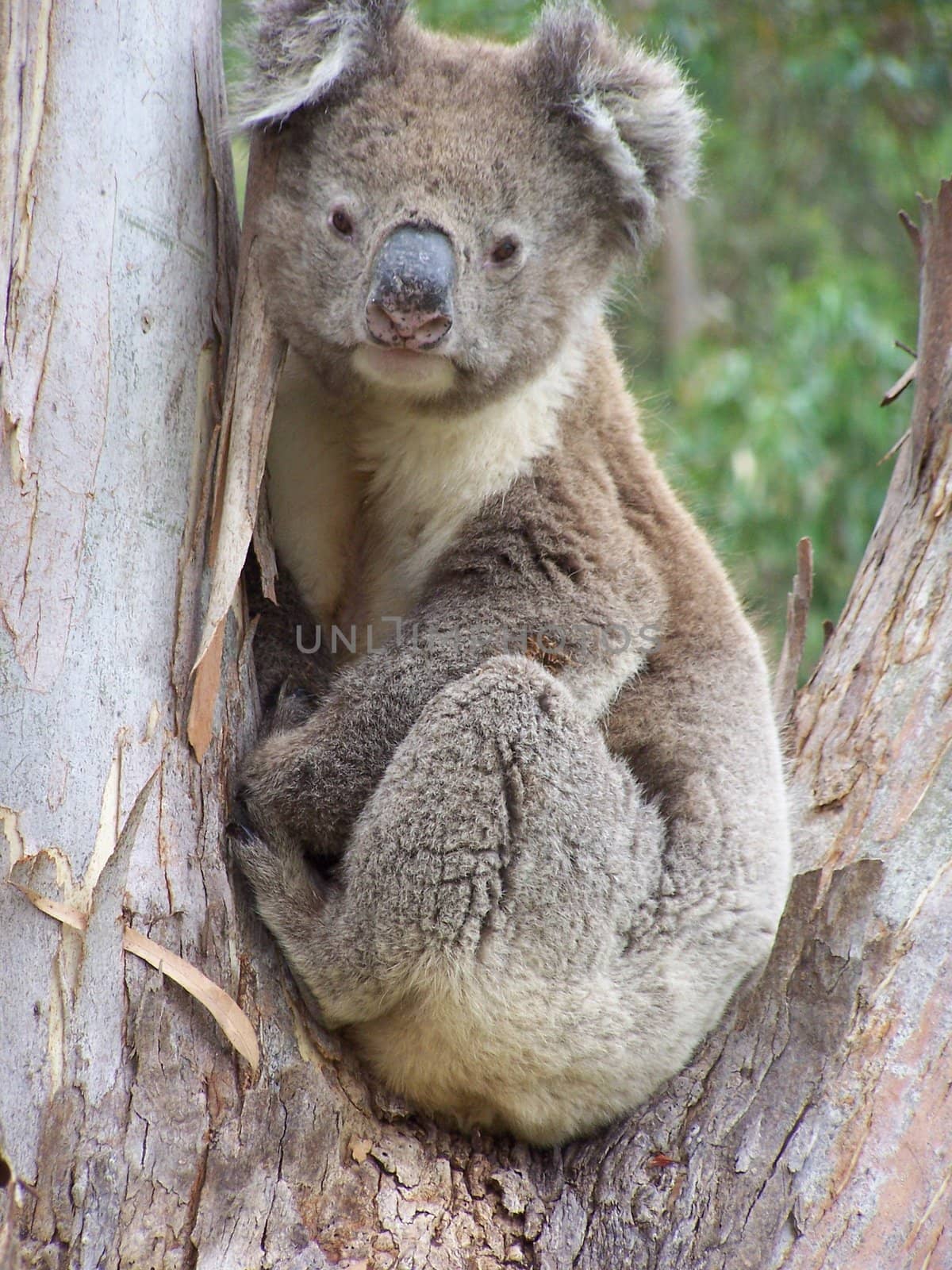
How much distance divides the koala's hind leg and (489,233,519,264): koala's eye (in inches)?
36.8

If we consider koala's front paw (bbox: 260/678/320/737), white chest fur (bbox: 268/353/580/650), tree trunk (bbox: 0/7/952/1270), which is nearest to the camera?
tree trunk (bbox: 0/7/952/1270)

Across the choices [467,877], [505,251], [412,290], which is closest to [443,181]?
[505,251]

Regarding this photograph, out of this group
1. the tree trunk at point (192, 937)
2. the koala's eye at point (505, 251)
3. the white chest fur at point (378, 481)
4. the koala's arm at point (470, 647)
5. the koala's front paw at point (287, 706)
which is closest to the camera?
the tree trunk at point (192, 937)

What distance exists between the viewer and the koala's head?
104 inches

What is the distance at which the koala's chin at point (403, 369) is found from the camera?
2.66 m

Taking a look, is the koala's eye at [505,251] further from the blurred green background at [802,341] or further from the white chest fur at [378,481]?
the blurred green background at [802,341]

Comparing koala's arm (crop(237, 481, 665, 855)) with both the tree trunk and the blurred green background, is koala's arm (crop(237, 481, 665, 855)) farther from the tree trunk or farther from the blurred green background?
the blurred green background

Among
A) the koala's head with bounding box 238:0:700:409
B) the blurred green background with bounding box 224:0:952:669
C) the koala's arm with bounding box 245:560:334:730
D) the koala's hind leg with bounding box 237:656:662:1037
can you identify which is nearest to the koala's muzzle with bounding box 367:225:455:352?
the koala's head with bounding box 238:0:700:409

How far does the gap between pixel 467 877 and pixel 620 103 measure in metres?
1.79

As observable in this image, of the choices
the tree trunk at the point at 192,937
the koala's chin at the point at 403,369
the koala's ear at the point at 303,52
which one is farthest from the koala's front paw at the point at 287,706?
the koala's ear at the point at 303,52

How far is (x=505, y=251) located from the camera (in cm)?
278

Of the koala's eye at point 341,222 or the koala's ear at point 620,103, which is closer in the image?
the koala's eye at point 341,222

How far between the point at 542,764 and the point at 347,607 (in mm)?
854

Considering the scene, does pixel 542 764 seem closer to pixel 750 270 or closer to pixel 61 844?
pixel 61 844
